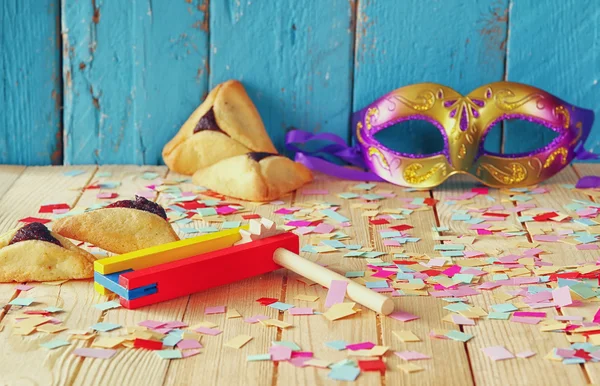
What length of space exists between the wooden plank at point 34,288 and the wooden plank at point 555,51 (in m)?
1.05

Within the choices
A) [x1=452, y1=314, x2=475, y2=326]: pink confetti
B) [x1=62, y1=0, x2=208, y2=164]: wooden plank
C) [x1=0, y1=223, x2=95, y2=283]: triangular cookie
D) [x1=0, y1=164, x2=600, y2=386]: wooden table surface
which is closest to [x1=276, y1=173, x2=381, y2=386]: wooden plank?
[x1=0, y1=164, x2=600, y2=386]: wooden table surface

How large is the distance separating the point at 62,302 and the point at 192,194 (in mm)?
613

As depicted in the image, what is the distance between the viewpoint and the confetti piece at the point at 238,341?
120cm

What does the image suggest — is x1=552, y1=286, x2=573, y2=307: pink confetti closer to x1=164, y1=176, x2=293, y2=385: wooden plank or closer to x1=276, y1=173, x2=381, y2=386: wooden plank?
x1=276, y1=173, x2=381, y2=386: wooden plank

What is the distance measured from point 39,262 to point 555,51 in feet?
4.28

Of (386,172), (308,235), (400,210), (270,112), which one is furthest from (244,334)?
(270,112)

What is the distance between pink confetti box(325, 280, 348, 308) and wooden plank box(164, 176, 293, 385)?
8 centimetres

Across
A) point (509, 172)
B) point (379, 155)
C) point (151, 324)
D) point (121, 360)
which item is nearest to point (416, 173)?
point (379, 155)

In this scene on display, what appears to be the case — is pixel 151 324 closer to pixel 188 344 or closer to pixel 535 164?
pixel 188 344

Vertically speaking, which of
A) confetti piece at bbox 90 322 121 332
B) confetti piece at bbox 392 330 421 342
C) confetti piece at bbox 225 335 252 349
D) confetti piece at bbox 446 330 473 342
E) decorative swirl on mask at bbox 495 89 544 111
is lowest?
confetti piece at bbox 90 322 121 332

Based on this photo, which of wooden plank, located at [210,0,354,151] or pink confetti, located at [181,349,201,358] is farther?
wooden plank, located at [210,0,354,151]

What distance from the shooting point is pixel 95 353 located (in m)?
1.16

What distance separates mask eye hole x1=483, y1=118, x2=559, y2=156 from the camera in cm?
212

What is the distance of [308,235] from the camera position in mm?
1661
